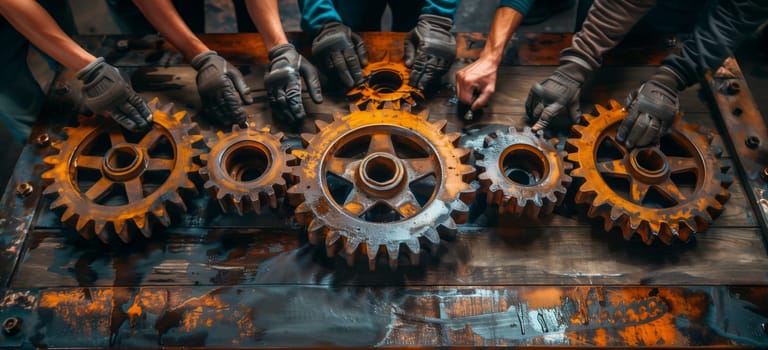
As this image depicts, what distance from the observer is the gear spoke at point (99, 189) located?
2.09 meters

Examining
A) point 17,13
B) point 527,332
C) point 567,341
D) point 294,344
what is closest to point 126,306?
point 294,344

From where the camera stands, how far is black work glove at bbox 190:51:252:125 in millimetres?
2326

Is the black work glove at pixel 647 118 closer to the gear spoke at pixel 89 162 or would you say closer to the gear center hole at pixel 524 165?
the gear center hole at pixel 524 165

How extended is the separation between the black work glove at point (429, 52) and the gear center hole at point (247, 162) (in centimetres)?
87

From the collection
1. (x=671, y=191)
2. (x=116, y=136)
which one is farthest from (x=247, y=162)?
A: (x=671, y=191)

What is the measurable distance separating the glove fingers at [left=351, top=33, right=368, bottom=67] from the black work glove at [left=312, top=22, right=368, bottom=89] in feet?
0.08

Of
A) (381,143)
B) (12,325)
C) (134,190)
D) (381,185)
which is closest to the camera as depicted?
(12,325)

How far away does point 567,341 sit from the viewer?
189 centimetres

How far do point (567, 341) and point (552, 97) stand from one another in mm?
1145

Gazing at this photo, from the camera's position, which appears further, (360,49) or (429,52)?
(360,49)

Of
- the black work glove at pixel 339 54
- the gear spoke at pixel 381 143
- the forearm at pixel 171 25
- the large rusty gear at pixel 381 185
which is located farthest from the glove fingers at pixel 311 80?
the forearm at pixel 171 25

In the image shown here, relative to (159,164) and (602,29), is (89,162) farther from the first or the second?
(602,29)

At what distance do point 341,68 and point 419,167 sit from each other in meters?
0.71

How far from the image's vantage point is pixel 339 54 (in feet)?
8.02
